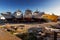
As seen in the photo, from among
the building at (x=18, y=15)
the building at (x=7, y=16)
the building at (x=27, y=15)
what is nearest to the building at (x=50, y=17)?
the building at (x=27, y=15)

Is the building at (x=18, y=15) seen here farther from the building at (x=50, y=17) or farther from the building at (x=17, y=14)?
the building at (x=50, y=17)

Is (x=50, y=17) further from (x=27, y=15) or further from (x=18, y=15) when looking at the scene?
(x=18, y=15)

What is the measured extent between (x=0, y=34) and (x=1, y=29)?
163 mm

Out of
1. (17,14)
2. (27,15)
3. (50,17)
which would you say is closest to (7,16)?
(17,14)

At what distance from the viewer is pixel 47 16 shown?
362 centimetres

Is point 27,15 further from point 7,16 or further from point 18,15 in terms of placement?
point 7,16

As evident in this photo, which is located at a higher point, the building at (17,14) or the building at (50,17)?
the building at (17,14)

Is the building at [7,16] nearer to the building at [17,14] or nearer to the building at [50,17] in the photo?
the building at [17,14]

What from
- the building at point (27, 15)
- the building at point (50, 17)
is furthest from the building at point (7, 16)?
the building at point (50, 17)

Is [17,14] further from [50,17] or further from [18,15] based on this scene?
[50,17]

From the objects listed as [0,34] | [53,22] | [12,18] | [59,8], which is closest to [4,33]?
[0,34]

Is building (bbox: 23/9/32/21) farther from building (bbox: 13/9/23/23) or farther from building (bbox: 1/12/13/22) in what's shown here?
building (bbox: 1/12/13/22)

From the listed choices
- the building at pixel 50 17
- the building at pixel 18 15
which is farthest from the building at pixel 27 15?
the building at pixel 50 17

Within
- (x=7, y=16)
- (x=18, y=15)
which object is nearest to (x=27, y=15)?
(x=18, y=15)
